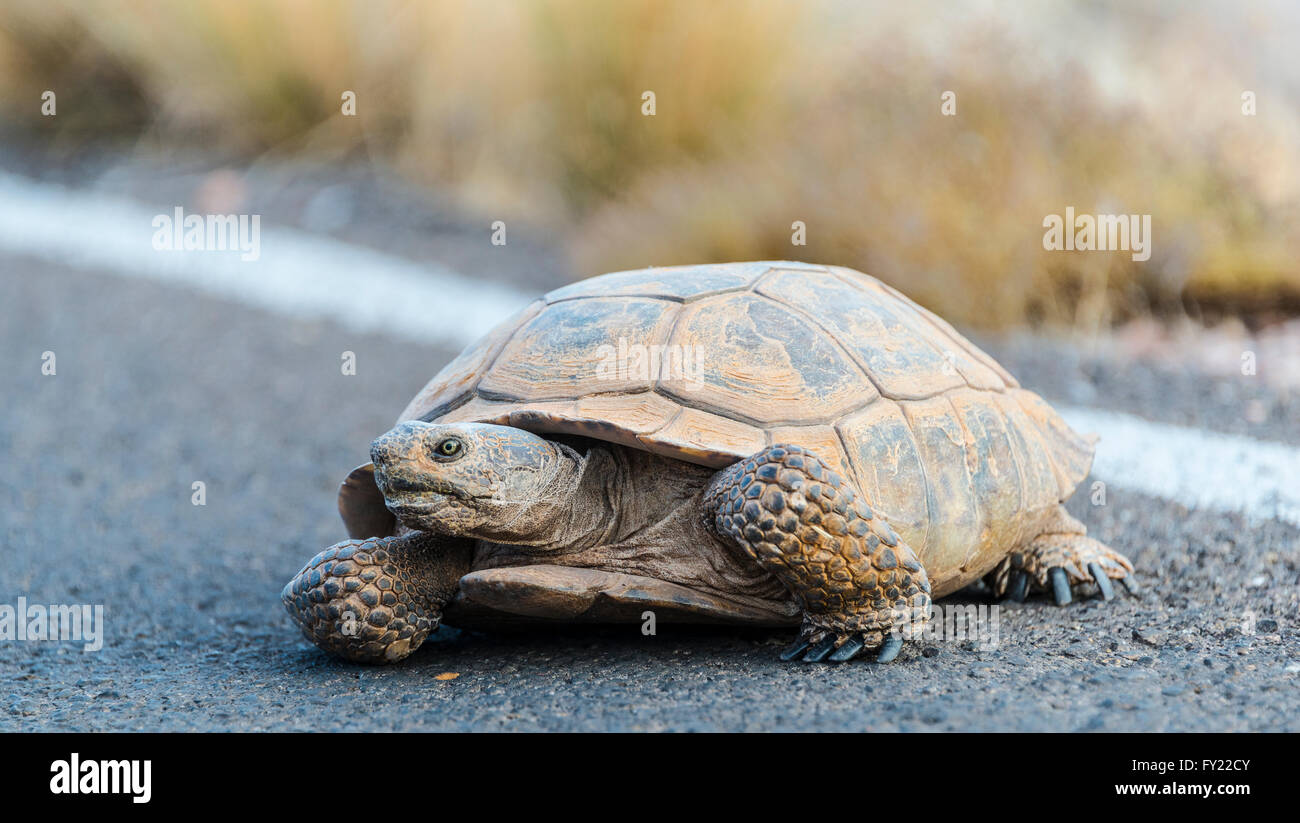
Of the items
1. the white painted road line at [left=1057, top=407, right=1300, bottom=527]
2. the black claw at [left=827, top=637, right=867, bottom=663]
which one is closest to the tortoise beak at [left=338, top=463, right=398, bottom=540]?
the black claw at [left=827, top=637, right=867, bottom=663]

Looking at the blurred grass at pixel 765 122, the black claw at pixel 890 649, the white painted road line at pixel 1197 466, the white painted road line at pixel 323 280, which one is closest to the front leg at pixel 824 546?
the black claw at pixel 890 649

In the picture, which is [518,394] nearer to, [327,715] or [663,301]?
[663,301]

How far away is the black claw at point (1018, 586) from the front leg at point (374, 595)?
1669mm

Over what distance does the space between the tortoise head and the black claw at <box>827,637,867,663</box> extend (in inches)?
30.8

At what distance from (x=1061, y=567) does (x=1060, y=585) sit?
0.18ft

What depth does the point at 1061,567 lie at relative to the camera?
11.4ft

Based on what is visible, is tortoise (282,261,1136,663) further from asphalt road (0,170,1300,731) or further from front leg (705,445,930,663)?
asphalt road (0,170,1300,731)

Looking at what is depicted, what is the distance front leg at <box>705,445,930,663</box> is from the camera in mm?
2656

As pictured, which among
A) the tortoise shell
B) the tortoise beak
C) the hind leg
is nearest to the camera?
the tortoise shell

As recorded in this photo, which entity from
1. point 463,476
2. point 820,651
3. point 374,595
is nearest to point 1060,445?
point 820,651

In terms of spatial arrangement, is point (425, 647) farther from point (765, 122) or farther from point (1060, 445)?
point (765, 122)

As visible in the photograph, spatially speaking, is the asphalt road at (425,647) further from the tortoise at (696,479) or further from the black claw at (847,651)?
the tortoise at (696,479)

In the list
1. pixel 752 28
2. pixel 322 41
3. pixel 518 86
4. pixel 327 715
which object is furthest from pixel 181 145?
pixel 327 715
